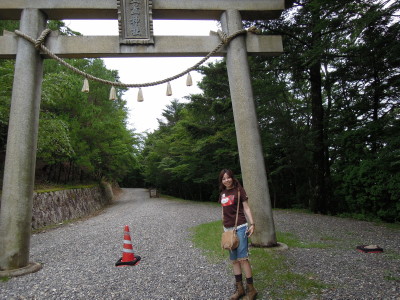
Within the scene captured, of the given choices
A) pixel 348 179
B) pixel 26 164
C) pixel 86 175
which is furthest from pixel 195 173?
pixel 26 164

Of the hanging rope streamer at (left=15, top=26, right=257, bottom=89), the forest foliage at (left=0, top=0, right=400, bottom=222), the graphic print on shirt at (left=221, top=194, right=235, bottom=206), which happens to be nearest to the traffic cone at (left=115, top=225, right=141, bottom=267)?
the graphic print on shirt at (left=221, top=194, right=235, bottom=206)

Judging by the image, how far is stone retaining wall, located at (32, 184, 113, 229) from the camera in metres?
9.50

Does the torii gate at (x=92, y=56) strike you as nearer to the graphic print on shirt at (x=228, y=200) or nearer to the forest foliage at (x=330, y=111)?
the graphic print on shirt at (x=228, y=200)

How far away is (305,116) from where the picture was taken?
13.6m

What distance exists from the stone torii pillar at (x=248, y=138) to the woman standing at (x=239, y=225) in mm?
1682

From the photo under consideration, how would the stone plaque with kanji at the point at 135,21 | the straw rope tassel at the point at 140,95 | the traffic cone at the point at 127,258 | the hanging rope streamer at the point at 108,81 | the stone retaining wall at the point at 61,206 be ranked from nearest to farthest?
the traffic cone at the point at 127,258 → the hanging rope streamer at the point at 108,81 → the straw rope tassel at the point at 140,95 → the stone plaque with kanji at the point at 135,21 → the stone retaining wall at the point at 61,206

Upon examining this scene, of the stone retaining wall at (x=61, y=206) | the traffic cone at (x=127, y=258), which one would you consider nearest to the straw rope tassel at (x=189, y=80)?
the traffic cone at (x=127, y=258)

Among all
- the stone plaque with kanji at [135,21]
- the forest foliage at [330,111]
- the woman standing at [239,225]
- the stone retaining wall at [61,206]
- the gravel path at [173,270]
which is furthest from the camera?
the stone retaining wall at [61,206]

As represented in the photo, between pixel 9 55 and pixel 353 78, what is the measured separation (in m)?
10.0

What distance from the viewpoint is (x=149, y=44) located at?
489cm

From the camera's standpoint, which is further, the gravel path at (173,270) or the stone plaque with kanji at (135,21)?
the stone plaque with kanji at (135,21)

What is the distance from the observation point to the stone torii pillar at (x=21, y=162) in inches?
162

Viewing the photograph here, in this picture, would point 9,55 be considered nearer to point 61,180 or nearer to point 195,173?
point 61,180

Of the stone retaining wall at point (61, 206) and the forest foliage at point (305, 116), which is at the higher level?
the forest foliage at point (305, 116)
